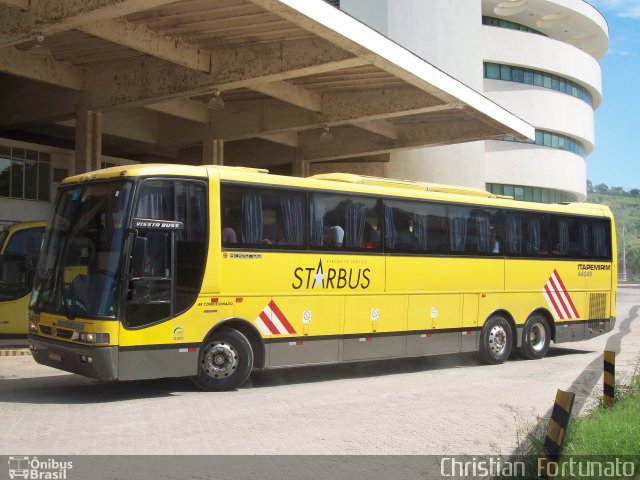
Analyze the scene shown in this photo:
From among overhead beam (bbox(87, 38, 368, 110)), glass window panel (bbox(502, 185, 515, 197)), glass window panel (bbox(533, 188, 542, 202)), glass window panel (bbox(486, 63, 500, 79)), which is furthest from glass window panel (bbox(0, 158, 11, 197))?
glass window panel (bbox(533, 188, 542, 202))

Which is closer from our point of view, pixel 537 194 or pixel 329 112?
pixel 329 112

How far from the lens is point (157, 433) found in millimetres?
8570

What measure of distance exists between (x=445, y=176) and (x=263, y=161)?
26.1ft

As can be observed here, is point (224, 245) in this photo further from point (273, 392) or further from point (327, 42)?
point (327, 42)

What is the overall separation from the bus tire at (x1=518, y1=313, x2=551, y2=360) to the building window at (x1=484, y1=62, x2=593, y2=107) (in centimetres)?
3349

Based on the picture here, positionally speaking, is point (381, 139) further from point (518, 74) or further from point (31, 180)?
point (518, 74)

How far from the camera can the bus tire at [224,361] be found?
11.6 meters

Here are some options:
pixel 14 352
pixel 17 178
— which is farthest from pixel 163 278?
pixel 17 178

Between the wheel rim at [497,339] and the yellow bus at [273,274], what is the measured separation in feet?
0.17

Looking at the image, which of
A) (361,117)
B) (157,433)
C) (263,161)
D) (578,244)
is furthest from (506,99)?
(157,433)

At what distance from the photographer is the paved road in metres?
8.06

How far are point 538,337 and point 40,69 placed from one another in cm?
1411

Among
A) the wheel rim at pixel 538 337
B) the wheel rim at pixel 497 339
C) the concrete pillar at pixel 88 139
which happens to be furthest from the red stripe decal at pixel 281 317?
the concrete pillar at pixel 88 139

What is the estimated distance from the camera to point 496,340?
16.2m
